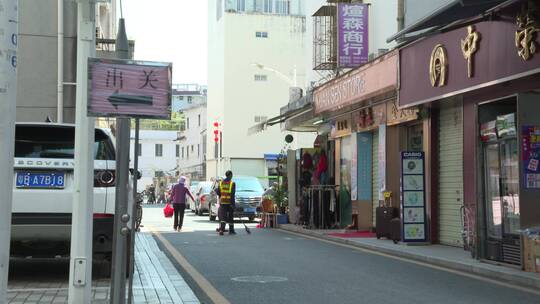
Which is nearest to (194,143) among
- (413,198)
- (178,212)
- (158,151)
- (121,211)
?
(158,151)

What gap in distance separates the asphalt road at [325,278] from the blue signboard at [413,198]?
137 cm

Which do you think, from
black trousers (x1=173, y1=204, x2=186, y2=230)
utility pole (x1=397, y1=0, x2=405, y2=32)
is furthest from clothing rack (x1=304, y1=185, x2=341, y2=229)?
utility pole (x1=397, y1=0, x2=405, y2=32)

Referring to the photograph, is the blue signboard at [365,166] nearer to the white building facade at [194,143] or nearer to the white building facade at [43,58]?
the white building facade at [43,58]

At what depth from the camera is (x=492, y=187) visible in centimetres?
1101

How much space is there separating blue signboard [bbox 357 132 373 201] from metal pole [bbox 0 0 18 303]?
14.6 meters

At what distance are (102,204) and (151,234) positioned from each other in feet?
33.1

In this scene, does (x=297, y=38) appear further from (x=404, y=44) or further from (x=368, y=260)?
(x=368, y=260)

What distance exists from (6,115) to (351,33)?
51.6 ft

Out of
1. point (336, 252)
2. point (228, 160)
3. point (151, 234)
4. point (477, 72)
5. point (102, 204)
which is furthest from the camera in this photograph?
point (228, 160)

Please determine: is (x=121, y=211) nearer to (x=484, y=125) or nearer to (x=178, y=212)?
(x=484, y=125)

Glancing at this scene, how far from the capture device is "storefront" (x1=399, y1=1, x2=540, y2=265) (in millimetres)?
9781

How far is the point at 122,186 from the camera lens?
5414 millimetres

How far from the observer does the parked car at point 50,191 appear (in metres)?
7.80

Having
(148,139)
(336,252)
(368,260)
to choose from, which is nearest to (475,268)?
(368,260)
